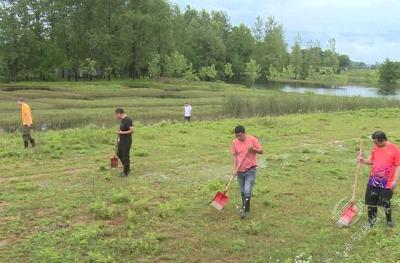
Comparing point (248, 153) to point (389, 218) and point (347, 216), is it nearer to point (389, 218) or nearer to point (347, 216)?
point (347, 216)

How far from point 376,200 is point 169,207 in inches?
175

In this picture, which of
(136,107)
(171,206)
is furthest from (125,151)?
(136,107)

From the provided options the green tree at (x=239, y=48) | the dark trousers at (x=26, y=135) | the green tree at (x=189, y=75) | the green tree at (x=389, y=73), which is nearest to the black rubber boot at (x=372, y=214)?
the dark trousers at (x=26, y=135)

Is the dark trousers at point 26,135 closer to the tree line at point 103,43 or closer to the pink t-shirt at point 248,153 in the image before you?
the pink t-shirt at point 248,153

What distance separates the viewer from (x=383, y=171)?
9922 mm

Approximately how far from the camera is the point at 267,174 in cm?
1547

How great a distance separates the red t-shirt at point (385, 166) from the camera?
9.88 meters

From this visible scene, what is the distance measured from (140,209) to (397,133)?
1990 centimetres

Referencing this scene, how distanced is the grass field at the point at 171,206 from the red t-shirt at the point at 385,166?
996 millimetres

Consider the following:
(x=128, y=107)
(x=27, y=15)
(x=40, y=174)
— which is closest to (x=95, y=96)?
(x=128, y=107)

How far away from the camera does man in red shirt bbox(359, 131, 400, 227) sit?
387 inches

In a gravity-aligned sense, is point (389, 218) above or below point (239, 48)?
below

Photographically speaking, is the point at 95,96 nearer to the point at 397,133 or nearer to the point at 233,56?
the point at 397,133

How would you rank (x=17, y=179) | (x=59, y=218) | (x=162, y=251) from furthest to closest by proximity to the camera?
(x=17, y=179), (x=59, y=218), (x=162, y=251)
